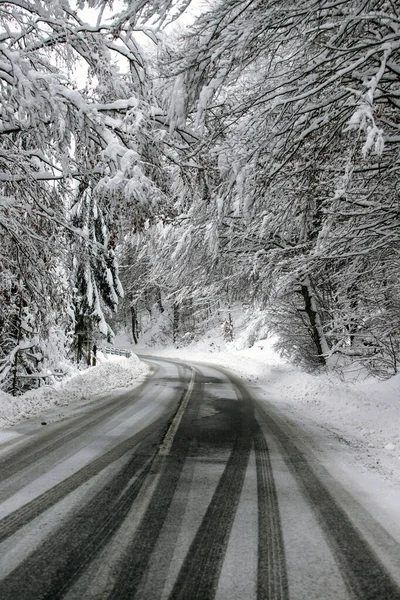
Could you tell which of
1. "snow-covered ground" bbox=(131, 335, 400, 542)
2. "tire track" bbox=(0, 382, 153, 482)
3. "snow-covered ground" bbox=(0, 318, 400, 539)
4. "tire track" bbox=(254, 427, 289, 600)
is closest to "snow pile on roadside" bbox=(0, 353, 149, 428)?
"snow-covered ground" bbox=(0, 318, 400, 539)

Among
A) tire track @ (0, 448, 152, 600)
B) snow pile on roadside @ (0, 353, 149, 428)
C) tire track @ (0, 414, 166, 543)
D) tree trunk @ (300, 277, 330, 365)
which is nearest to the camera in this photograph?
tire track @ (0, 448, 152, 600)

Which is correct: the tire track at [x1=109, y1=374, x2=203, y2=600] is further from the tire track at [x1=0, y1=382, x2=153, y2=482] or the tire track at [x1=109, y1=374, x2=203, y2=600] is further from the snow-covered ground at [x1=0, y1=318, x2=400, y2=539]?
Answer: the snow-covered ground at [x1=0, y1=318, x2=400, y2=539]

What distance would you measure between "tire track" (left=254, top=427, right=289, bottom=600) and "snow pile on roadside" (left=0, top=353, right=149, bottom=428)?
197 inches

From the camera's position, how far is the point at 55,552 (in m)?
2.78

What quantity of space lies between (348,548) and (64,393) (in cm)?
992

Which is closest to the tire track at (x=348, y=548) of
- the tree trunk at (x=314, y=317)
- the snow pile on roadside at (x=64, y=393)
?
the snow pile on roadside at (x=64, y=393)

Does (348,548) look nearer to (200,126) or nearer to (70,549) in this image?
(70,549)

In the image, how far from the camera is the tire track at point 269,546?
242 cm

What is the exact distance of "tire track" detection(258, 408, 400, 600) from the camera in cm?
246

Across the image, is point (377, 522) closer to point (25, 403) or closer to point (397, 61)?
point (397, 61)

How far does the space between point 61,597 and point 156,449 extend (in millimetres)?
3319

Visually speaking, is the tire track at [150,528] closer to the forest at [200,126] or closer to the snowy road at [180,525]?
the snowy road at [180,525]

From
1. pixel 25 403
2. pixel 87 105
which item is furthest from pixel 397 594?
pixel 25 403

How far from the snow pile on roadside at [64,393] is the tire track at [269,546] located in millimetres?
5009
